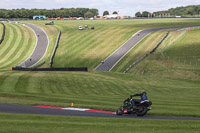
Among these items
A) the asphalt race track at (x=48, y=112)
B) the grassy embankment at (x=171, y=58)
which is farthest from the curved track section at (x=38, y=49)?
the asphalt race track at (x=48, y=112)

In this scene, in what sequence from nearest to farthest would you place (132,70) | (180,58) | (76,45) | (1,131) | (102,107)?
1. (1,131)
2. (102,107)
3. (132,70)
4. (180,58)
5. (76,45)

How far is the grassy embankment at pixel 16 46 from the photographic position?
92812 millimetres

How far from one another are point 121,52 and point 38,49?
2678cm

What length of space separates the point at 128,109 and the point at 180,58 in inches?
2349

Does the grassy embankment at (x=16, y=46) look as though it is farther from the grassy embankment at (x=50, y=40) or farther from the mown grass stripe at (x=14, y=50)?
the grassy embankment at (x=50, y=40)

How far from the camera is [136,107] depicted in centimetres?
2416

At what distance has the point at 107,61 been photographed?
281 feet

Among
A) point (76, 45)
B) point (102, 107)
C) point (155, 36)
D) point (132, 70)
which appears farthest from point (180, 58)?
point (102, 107)

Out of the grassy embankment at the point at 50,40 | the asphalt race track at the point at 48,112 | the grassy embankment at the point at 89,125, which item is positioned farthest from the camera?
the grassy embankment at the point at 50,40

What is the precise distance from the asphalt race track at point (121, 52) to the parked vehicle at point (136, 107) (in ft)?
175

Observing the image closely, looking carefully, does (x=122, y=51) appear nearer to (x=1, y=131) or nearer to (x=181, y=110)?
(x=181, y=110)

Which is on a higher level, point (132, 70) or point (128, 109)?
point (128, 109)

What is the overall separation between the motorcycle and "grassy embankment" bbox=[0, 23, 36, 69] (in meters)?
65.2

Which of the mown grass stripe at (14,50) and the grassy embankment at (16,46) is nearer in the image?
the mown grass stripe at (14,50)
